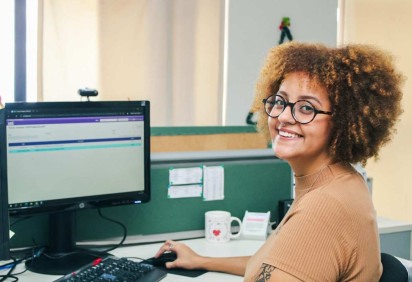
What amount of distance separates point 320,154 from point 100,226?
33.7 inches

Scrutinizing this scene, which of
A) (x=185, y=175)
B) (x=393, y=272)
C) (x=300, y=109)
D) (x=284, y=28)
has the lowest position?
(x=393, y=272)

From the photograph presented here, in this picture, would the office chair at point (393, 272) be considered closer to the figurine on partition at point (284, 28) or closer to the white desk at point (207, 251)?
the white desk at point (207, 251)

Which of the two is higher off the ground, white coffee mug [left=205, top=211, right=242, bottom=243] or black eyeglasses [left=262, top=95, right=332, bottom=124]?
black eyeglasses [left=262, top=95, right=332, bottom=124]

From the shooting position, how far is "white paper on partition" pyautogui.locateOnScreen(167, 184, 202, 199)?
5.86 feet

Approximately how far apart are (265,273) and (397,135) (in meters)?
2.69

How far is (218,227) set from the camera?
5.82ft

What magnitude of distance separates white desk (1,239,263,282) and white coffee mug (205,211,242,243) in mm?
22

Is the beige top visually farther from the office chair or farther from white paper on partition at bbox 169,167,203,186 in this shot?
white paper on partition at bbox 169,167,203,186

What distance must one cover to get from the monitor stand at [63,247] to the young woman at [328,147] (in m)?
0.65

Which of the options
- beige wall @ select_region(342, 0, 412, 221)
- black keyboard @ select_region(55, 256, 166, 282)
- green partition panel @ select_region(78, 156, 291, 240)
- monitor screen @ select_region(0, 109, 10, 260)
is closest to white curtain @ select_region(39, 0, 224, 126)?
beige wall @ select_region(342, 0, 412, 221)

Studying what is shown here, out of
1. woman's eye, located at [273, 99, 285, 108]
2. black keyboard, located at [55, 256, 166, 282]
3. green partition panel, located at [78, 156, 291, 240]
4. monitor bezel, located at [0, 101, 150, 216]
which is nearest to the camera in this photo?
woman's eye, located at [273, 99, 285, 108]

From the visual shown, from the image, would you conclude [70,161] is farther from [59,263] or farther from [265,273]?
[265,273]

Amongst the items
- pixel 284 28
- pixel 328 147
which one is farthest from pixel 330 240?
pixel 284 28

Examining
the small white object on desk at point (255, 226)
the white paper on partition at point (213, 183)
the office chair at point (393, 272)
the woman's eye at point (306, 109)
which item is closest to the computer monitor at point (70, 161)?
the white paper on partition at point (213, 183)
